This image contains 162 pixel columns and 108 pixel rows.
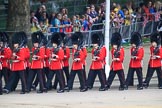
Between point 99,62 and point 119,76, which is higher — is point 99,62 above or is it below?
above

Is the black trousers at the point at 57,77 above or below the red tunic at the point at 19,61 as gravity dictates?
below

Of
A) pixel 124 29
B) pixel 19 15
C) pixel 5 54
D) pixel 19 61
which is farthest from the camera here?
pixel 124 29

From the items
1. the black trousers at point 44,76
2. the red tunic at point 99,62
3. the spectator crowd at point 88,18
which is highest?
the spectator crowd at point 88,18

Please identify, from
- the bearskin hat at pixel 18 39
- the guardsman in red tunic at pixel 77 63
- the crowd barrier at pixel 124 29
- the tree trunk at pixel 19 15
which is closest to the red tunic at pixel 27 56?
the bearskin hat at pixel 18 39

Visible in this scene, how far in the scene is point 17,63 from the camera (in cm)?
2067

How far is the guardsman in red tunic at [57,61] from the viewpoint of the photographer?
67.8ft

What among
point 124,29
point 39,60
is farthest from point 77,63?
point 124,29

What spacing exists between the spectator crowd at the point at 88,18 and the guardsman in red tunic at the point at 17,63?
6.34 metres

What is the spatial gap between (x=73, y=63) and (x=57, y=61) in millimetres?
549

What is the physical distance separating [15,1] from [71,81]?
618 centimetres

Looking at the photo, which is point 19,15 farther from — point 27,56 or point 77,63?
point 77,63

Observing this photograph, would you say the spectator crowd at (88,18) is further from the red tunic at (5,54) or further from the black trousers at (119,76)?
the black trousers at (119,76)

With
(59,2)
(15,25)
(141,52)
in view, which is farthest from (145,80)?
(59,2)

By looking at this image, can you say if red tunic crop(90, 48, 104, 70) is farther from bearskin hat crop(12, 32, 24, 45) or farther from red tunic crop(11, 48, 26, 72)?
bearskin hat crop(12, 32, 24, 45)
